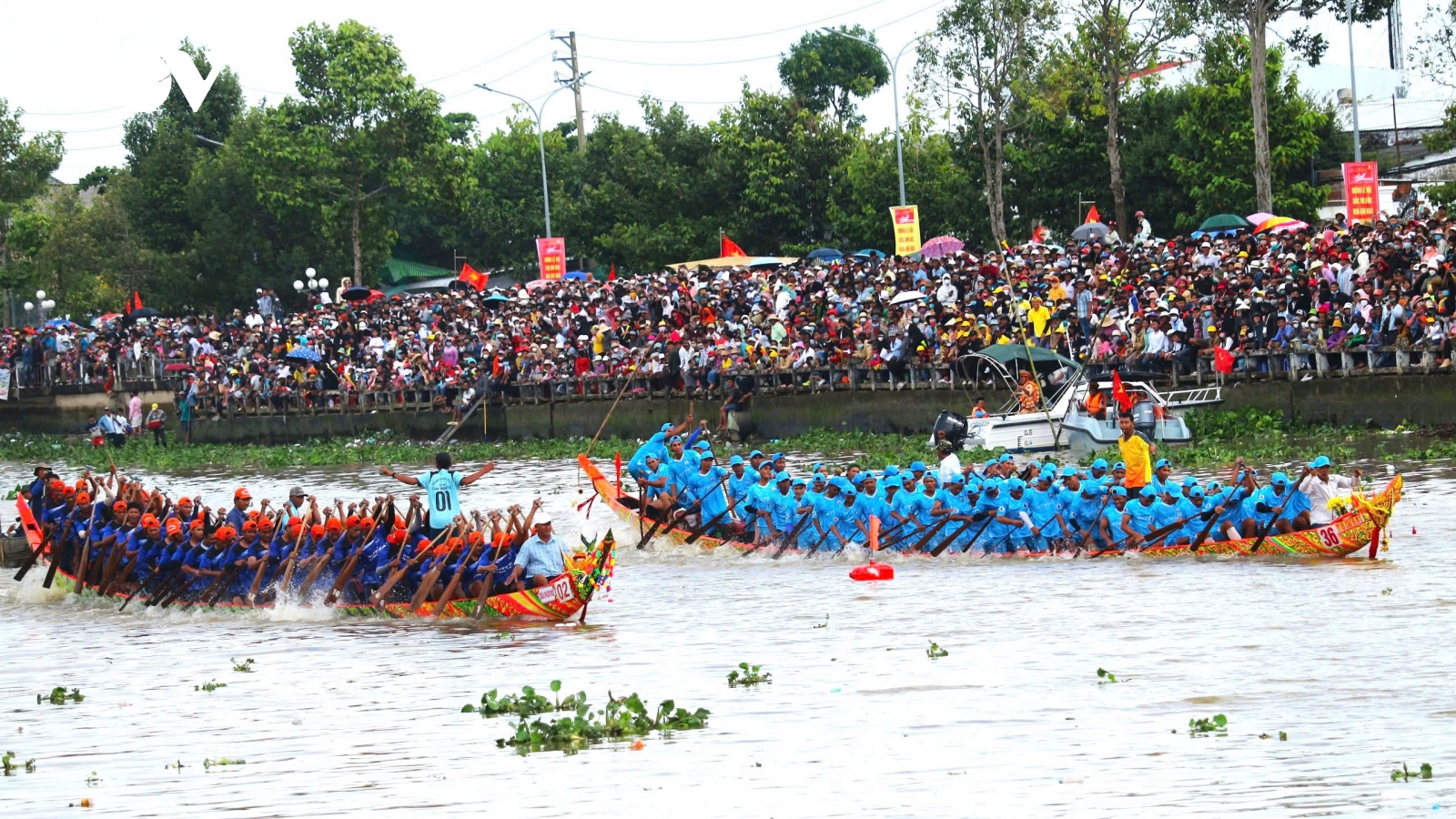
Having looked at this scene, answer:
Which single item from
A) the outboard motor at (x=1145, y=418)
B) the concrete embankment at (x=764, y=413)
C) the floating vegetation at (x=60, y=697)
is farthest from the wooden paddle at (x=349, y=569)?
the concrete embankment at (x=764, y=413)

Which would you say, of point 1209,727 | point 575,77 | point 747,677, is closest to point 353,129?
point 575,77

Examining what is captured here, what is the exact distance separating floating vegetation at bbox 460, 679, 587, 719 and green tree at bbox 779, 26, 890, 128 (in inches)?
2016

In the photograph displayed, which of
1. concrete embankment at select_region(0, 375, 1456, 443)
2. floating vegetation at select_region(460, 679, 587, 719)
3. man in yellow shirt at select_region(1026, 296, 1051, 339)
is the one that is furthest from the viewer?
man in yellow shirt at select_region(1026, 296, 1051, 339)

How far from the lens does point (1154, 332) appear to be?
94.2 ft

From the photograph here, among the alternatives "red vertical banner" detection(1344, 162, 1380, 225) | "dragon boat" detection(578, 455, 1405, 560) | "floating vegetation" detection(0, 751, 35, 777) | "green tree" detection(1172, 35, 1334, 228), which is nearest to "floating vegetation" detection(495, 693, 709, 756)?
"floating vegetation" detection(0, 751, 35, 777)

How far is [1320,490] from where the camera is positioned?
18.3 meters

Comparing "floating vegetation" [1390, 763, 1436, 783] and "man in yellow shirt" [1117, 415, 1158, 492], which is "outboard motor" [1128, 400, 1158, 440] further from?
"floating vegetation" [1390, 763, 1436, 783]

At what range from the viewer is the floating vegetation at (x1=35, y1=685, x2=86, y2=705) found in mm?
14719

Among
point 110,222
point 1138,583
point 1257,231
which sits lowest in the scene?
point 1138,583

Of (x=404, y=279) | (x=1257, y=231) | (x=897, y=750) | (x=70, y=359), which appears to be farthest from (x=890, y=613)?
(x=404, y=279)

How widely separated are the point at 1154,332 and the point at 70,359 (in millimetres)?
32902

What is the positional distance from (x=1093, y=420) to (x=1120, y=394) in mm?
1279

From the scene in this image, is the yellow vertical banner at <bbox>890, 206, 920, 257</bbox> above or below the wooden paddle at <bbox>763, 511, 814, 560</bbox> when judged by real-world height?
above

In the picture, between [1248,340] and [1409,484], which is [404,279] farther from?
[1409,484]
